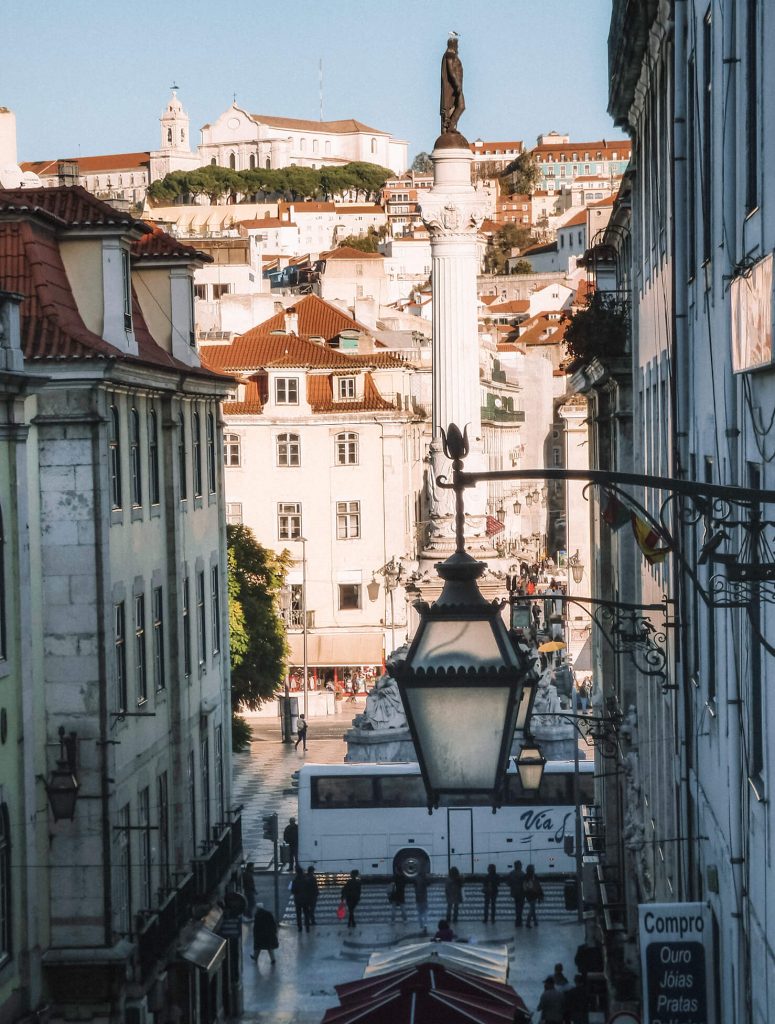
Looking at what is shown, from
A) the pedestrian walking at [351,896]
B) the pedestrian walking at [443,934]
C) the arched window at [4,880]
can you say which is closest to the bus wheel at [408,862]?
the pedestrian walking at [351,896]

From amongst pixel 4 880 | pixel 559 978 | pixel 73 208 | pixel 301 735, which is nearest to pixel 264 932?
pixel 559 978

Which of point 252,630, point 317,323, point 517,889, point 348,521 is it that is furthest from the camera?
point 317,323

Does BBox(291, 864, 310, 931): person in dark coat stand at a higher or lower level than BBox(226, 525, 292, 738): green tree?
lower

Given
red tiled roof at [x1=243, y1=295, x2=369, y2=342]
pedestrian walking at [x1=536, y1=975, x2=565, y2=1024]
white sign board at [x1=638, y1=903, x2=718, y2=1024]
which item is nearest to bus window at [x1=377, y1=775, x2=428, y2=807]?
pedestrian walking at [x1=536, y1=975, x2=565, y2=1024]

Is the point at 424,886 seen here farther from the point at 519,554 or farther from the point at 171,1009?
the point at 519,554

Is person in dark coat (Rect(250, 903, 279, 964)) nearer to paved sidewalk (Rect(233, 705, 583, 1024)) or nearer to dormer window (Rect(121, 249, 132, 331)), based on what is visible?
paved sidewalk (Rect(233, 705, 583, 1024))

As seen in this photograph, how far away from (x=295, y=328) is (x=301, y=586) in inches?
491

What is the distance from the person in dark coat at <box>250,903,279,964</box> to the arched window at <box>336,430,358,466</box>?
3630 cm

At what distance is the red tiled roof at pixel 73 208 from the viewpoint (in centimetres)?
2103

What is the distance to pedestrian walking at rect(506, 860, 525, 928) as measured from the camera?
101ft

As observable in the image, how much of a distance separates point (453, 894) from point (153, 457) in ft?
38.1

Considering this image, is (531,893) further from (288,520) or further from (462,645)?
(288,520)

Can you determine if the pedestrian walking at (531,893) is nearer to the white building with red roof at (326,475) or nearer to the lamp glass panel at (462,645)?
the lamp glass panel at (462,645)

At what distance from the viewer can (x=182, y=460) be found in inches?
954
